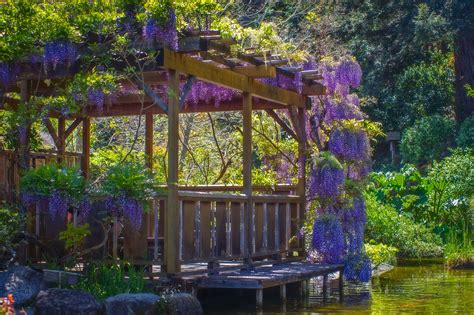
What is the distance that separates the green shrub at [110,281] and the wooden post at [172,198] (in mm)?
428

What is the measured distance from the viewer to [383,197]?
76.6ft

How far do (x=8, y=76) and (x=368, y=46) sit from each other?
18.1 meters

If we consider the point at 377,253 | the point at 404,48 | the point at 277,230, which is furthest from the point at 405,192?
the point at 277,230

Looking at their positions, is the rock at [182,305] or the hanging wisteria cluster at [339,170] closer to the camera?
the rock at [182,305]

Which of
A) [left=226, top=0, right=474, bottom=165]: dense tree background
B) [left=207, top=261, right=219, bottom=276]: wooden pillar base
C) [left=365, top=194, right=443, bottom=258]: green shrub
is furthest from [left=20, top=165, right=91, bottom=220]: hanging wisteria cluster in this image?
[left=226, top=0, right=474, bottom=165]: dense tree background

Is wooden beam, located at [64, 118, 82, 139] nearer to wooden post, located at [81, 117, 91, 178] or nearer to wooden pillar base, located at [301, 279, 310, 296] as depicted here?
wooden post, located at [81, 117, 91, 178]

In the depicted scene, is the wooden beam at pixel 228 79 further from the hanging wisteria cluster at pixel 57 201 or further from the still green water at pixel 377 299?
the still green water at pixel 377 299

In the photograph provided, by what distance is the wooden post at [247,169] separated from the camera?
43.4 ft

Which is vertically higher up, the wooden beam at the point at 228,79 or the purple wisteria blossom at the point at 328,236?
the wooden beam at the point at 228,79

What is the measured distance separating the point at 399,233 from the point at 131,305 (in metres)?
11.2

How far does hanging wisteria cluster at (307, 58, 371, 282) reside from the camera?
47.6ft

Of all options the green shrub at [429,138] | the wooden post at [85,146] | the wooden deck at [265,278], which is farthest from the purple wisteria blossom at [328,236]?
the green shrub at [429,138]

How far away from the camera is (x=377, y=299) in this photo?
1335 centimetres

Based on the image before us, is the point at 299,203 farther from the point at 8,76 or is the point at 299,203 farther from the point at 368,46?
the point at 368,46
